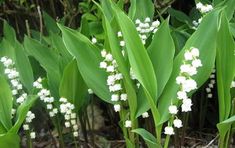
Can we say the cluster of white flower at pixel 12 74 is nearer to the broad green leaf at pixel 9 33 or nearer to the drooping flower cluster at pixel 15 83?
the drooping flower cluster at pixel 15 83

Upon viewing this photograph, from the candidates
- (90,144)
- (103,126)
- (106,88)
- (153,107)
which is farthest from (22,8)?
(153,107)

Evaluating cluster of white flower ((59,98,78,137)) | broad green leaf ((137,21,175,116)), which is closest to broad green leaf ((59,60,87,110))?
cluster of white flower ((59,98,78,137))

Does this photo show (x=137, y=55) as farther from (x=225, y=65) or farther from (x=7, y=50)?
(x=7, y=50)

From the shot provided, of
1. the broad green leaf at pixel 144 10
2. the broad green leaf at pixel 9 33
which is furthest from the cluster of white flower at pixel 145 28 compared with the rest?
the broad green leaf at pixel 9 33

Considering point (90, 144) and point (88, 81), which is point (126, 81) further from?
point (90, 144)

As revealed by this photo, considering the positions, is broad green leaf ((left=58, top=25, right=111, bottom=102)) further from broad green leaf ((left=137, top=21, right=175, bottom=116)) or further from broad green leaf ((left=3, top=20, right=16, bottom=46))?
broad green leaf ((left=3, top=20, right=16, bottom=46))

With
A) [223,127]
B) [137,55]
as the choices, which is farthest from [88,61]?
[223,127]
